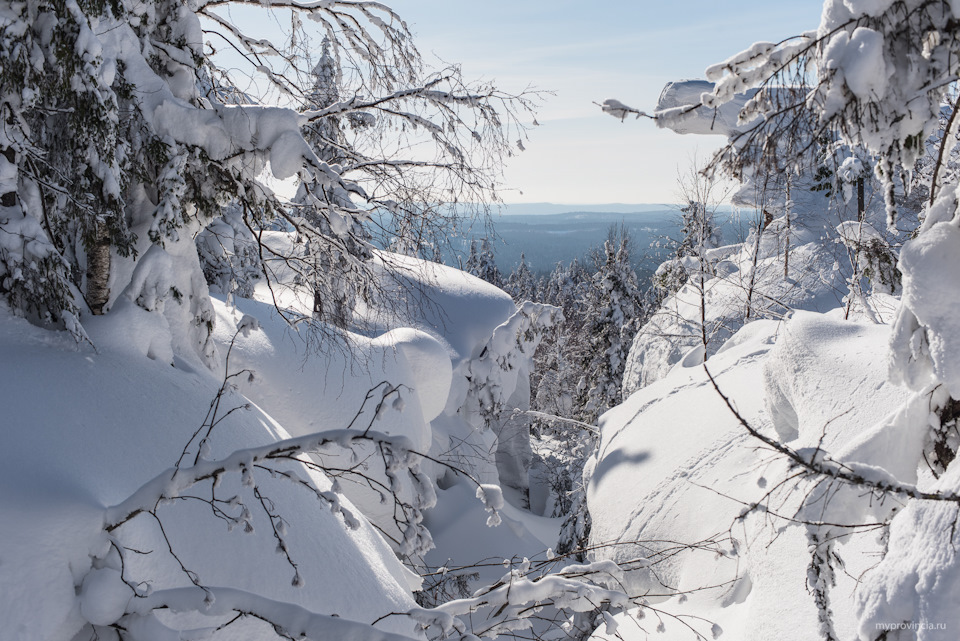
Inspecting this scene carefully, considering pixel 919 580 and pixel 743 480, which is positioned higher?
pixel 919 580

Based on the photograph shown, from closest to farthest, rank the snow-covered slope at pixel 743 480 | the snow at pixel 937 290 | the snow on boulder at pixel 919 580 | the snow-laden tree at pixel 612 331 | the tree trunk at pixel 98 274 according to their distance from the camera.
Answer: the snow on boulder at pixel 919 580
the snow at pixel 937 290
the tree trunk at pixel 98 274
the snow-covered slope at pixel 743 480
the snow-laden tree at pixel 612 331

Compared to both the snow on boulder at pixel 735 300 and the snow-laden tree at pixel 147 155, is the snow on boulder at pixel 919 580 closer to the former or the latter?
the snow-laden tree at pixel 147 155

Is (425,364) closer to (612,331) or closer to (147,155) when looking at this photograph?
(147,155)

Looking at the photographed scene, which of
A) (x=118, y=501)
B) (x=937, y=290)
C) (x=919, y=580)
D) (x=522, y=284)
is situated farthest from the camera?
(x=522, y=284)

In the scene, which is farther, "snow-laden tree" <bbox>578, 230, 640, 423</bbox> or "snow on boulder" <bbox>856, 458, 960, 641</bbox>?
"snow-laden tree" <bbox>578, 230, 640, 423</bbox>

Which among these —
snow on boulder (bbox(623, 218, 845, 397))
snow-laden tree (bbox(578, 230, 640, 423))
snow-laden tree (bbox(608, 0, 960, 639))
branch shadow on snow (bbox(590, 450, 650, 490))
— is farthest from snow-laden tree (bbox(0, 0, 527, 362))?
snow-laden tree (bbox(578, 230, 640, 423))

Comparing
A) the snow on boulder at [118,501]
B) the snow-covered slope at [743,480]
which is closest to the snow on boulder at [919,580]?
the snow-covered slope at [743,480]

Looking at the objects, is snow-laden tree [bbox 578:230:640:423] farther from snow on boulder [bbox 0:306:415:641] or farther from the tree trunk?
the tree trunk

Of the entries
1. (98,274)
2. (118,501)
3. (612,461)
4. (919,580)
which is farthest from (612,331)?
(118,501)

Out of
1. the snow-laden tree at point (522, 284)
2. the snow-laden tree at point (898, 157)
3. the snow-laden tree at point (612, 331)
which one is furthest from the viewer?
the snow-laden tree at point (522, 284)

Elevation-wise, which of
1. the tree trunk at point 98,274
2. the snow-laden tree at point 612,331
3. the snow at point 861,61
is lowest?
the snow-laden tree at point 612,331

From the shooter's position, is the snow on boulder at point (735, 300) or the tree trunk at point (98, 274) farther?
the snow on boulder at point (735, 300)

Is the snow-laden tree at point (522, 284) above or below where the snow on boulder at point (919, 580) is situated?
below

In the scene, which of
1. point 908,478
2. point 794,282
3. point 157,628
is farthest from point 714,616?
point 794,282
